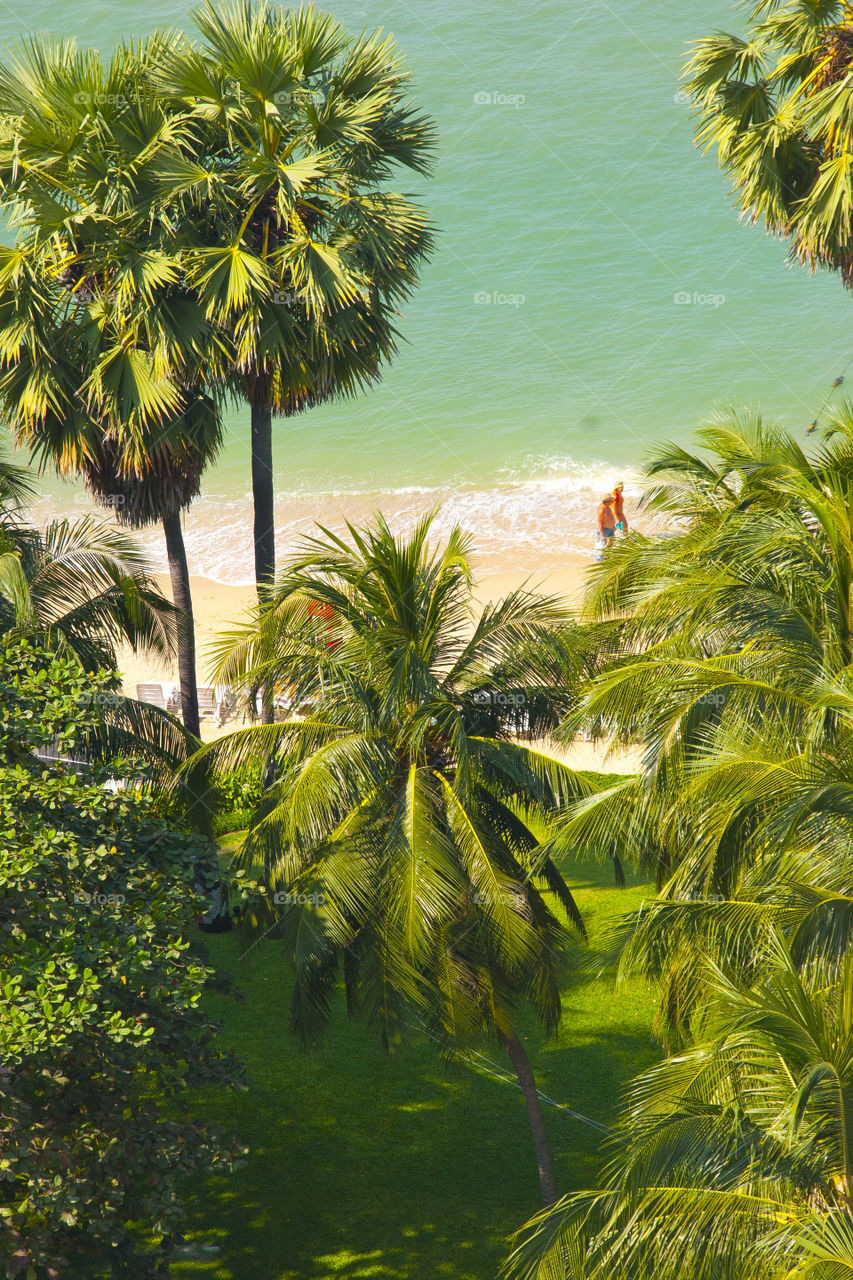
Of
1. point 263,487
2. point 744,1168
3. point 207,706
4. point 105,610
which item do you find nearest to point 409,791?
point 744,1168

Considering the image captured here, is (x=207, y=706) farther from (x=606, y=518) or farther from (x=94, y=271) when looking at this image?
(x=94, y=271)

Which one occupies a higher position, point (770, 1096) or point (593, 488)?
point (593, 488)

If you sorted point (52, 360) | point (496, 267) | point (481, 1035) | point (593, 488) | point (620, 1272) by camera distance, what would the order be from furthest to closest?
point (496, 267), point (593, 488), point (52, 360), point (481, 1035), point (620, 1272)

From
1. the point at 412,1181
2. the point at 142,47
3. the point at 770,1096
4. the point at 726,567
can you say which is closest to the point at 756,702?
the point at 726,567

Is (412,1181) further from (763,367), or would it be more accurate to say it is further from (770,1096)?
(763,367)

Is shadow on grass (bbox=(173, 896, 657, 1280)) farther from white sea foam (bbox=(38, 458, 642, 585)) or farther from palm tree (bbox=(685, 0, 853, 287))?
white sea foam (bbox=(38, 458, 642, 585))

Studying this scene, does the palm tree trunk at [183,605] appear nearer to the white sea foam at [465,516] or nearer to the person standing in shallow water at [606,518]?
the person standing in shallow water at [606,518]
